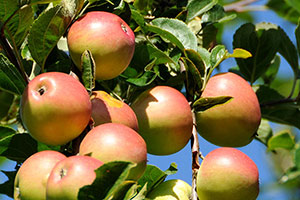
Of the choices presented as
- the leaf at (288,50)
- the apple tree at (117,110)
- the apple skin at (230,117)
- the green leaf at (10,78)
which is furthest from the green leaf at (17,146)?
the leaf at (288,50)

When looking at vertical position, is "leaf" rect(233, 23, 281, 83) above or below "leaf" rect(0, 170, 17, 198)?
above

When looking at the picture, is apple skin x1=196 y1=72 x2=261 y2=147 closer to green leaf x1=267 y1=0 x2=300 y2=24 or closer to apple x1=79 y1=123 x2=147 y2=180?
apple x1=79 y1=123 x2=147 y2=180

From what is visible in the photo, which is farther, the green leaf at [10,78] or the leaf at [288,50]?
the leaf at [288,50]

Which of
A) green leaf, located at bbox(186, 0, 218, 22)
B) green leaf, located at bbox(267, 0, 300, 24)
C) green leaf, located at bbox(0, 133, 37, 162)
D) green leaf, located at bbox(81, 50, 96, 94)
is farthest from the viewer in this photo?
green leaf, located at bbox(267, 0, 300, 24)

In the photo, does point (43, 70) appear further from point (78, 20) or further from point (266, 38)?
point (266, 38)

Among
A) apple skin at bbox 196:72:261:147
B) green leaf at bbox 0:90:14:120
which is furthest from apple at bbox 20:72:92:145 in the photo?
green leaf at bbox 0:90:14:120

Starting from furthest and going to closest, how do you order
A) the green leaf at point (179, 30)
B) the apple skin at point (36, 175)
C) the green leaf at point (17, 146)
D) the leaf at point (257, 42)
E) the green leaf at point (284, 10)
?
the green leaf at point (284, 10) < the leaf at point (257, 42) < the green leaf at point (179, 30) < the green leaf at point (17, 146) < the apple skin at point (36, 175)

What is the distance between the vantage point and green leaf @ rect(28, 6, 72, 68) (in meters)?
1.19

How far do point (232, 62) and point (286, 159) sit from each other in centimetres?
93

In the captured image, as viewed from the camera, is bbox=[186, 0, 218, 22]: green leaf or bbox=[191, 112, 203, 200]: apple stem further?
bbox=[186, 0, 218, 22]: green leaf

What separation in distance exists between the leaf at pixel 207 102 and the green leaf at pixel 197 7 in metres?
0.36

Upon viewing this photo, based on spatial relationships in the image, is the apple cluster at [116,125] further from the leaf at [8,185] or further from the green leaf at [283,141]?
the leaf at [8,185]

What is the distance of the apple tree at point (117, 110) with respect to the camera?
0.99m

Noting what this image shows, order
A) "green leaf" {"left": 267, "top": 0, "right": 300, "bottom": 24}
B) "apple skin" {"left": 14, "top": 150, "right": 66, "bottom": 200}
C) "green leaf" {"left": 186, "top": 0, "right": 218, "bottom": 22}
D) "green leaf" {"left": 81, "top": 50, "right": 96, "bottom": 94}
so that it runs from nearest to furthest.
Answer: "apple skin" {"left": 14, "top": 150, "right": 66, "bottom": 200} < "green leaf" {"left": 81, "top": 50, "right": 96, "bottom": 94} < "green leaf" {"left": 186, "top": 0, "right": 218, "bottom": 22} < "green leaf" {"left": 267, "top": 0, "right": 300, "bottom": 24}
